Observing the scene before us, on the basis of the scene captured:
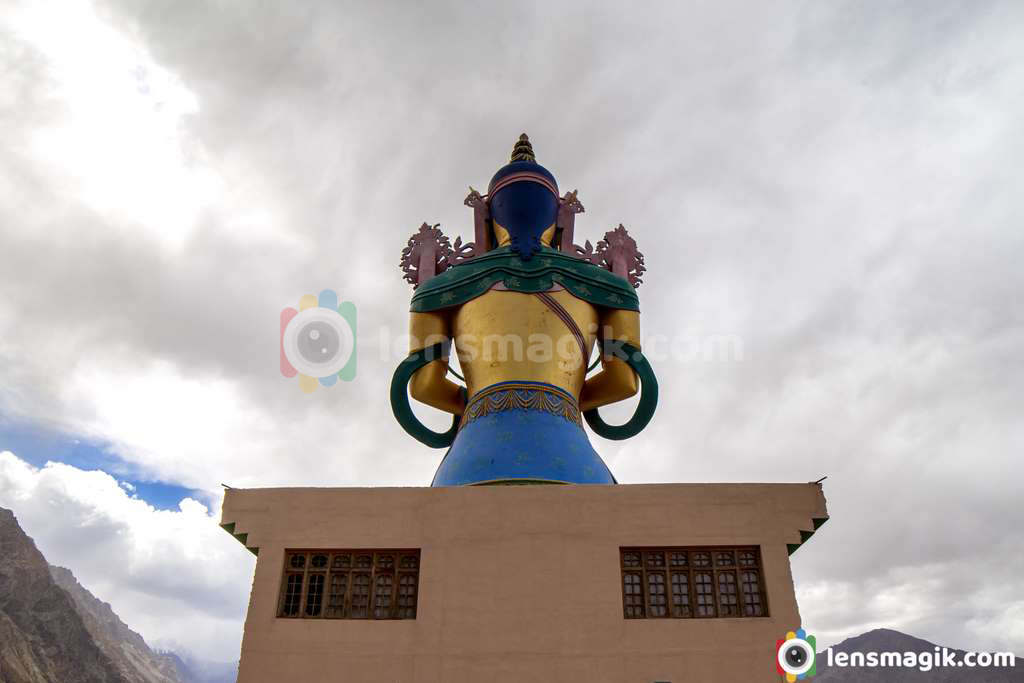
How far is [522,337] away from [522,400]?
966 millimetres

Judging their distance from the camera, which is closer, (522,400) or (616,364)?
(522,400)

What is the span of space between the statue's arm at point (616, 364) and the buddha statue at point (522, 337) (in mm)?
17

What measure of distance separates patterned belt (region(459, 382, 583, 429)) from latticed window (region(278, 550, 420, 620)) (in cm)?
316

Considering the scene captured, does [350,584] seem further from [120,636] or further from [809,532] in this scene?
[120,636]

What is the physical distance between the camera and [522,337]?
36.4 feet

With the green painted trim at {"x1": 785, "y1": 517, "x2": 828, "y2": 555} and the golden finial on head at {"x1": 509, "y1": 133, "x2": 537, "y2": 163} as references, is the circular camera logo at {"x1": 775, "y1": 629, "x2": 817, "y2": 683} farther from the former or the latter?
the golden finial on head at {"x1": 509, "y1": 133, "x2": 537, "y2": 163}

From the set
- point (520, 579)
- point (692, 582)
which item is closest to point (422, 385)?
point (520, 579)

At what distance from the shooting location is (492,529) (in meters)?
7.91

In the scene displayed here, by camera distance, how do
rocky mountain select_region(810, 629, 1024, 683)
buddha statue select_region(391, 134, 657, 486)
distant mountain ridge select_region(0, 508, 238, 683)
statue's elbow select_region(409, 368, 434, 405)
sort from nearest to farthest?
buddha statue select_region(391, 134, 657, 486), statue's elbow select_region(409, 368, 434, 405), rocky mountain select_region(810, 629, 1024, 683), distant mountain ridge select_region(0, 508, 238, 683)

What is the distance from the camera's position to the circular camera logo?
23.8ft

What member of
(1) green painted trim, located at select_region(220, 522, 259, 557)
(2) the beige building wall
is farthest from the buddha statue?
(1) green painted trim, located at select_region(220, 522, 259, 557)

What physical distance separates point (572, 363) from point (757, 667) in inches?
202

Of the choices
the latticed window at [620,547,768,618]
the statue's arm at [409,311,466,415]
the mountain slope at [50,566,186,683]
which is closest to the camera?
the latticed window at [620,547,768,618]

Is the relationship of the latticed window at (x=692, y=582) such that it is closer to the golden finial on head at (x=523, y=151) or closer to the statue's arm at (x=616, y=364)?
the statue's arm at (x=616, y=364)
